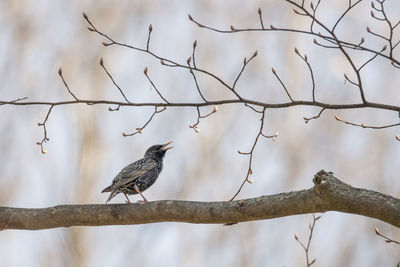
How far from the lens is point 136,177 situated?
7.26 m

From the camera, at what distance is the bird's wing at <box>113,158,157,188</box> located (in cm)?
713

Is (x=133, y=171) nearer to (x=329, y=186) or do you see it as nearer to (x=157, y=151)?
(x=157, y=151)

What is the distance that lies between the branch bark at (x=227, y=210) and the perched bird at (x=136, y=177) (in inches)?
70.9

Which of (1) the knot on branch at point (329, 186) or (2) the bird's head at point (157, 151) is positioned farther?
(2) the bird's head at point (157, 151)

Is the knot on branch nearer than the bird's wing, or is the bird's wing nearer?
the knot on branch

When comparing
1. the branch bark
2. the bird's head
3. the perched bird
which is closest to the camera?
the branch bark

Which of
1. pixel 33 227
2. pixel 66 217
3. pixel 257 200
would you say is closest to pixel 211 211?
pixel 257 200

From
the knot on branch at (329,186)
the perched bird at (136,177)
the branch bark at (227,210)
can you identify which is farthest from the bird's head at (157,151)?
the knot on branch at (329,186)

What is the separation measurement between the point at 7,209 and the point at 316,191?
8.37ft

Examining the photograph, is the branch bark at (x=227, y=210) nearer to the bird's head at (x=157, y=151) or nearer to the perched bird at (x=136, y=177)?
the perched bird at (x=136, y=177)

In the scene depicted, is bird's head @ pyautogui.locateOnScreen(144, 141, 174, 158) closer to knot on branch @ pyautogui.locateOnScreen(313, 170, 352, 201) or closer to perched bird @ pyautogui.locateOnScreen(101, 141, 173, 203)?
perched bird @ pyautogui.locateOnScreen(101, 141, 173, 203)

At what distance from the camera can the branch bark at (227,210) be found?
12.8 feet

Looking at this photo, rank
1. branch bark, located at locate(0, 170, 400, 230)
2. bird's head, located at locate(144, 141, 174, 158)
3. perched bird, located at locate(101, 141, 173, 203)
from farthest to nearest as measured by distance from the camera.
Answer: bird's head, located at locate(144, 141, 174, 158) → perched bird, located at locate(101, 141, 173, 203) → branch bark, located at locate(0, 170, 400, 230)

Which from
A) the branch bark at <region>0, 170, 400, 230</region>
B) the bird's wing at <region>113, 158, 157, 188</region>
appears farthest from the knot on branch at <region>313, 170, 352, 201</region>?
the bird's wing at <region>113, 158, 157, 188</region>
